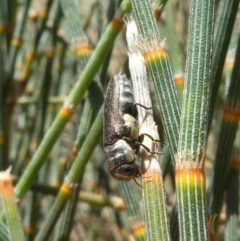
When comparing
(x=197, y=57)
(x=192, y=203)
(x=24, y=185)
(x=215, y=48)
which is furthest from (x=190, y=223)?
(x=24, y=185)

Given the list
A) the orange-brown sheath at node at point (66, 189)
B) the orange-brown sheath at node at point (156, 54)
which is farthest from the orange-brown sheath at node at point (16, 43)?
the orange-brown sheath at node at point (156, 54)

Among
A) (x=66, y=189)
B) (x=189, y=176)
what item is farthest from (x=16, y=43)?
(x=189, y=176)

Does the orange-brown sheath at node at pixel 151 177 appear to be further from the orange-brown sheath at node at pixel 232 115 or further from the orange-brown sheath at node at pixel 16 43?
the orange-brown sheath at node at pixel 16 43

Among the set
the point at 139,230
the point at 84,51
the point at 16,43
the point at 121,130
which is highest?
the point at 16,43

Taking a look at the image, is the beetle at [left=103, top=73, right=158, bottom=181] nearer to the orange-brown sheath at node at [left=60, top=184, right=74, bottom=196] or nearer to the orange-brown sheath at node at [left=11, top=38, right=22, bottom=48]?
the orange-brown sheath at node at [left=60, top=184, right=74, bottom=196]

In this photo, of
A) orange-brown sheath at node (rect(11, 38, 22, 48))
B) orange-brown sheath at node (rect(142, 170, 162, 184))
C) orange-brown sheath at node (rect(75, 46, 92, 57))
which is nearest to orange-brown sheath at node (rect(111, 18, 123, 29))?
orange-brown sheath at node (rect(75, 46, 92, 57))

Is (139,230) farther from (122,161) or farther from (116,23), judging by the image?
(116,23)

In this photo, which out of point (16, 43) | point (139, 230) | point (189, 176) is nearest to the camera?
point (189, 176)
